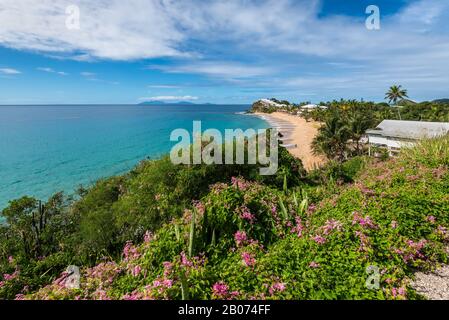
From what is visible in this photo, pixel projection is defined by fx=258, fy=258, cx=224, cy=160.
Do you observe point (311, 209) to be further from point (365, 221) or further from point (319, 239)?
point (319, 239)

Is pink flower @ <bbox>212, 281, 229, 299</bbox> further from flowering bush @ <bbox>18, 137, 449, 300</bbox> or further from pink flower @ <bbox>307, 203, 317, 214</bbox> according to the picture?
pink flower @ <bbox>307, 203, 317, 214</bbox>

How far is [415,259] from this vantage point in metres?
4.18

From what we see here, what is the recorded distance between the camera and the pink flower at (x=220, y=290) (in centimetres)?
347

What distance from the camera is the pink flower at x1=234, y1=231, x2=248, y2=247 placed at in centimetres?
513

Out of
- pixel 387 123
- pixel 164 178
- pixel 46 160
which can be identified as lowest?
pixel 46 160

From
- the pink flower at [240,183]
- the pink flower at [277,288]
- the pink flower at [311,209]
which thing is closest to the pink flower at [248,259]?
the pink flower at [277,288]

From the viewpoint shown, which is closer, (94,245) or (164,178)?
(94,245)

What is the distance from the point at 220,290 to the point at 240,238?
5.62ft

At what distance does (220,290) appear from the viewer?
3.53m

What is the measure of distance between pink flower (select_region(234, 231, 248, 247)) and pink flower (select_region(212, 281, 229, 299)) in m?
1.53

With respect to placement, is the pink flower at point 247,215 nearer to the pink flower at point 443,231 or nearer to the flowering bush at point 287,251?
the flowering bush at point 287,251
